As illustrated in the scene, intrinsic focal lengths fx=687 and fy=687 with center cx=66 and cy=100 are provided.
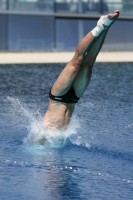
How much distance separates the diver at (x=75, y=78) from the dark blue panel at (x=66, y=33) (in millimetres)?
19099

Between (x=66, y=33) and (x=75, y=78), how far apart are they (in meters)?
19.5

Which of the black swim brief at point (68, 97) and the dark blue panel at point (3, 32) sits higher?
the black swim brief at point (68, 97)

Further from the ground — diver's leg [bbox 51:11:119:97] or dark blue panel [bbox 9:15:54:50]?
diver's leg [bbox 51:11:119:97]

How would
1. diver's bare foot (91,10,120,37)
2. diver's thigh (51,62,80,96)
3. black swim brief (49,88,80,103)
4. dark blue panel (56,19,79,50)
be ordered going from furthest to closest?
dark blue panel (56,19,79,50)
black swim brief (49,88,80,103)
diver's thigh (51,62,80,96)
diver's bare foot (91,10,120,37)

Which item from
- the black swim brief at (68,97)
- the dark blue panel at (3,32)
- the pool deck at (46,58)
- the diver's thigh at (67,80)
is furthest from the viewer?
the dark blue panel at (3,32)

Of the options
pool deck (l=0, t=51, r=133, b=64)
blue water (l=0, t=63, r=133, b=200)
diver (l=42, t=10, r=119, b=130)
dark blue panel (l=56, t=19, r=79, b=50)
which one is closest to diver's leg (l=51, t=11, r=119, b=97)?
diver (l=42, t=10, r=119, b=130)

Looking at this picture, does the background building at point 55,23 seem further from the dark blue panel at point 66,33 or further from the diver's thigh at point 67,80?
the diver's thigh at point 67,80

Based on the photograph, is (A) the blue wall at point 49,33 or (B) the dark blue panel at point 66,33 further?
(B) the dark blue panel at point 66,33

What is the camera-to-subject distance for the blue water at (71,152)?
237 inches

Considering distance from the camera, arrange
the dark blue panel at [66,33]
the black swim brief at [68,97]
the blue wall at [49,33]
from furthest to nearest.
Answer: the dark blue panel at [66,33], the blue wall at [49,33], the black swim brief at [68,97]

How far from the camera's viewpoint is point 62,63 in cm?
1997

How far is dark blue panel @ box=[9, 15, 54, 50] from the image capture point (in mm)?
25922

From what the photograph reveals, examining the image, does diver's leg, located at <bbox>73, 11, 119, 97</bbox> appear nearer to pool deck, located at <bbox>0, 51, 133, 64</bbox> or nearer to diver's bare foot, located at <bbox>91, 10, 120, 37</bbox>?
diver's bare foot, located at <bbox>91, 10, 120, 37</bbox>

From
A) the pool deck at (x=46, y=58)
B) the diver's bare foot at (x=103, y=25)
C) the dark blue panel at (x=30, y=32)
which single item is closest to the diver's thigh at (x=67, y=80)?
the diver's bare foot at (x=103, y=25)
